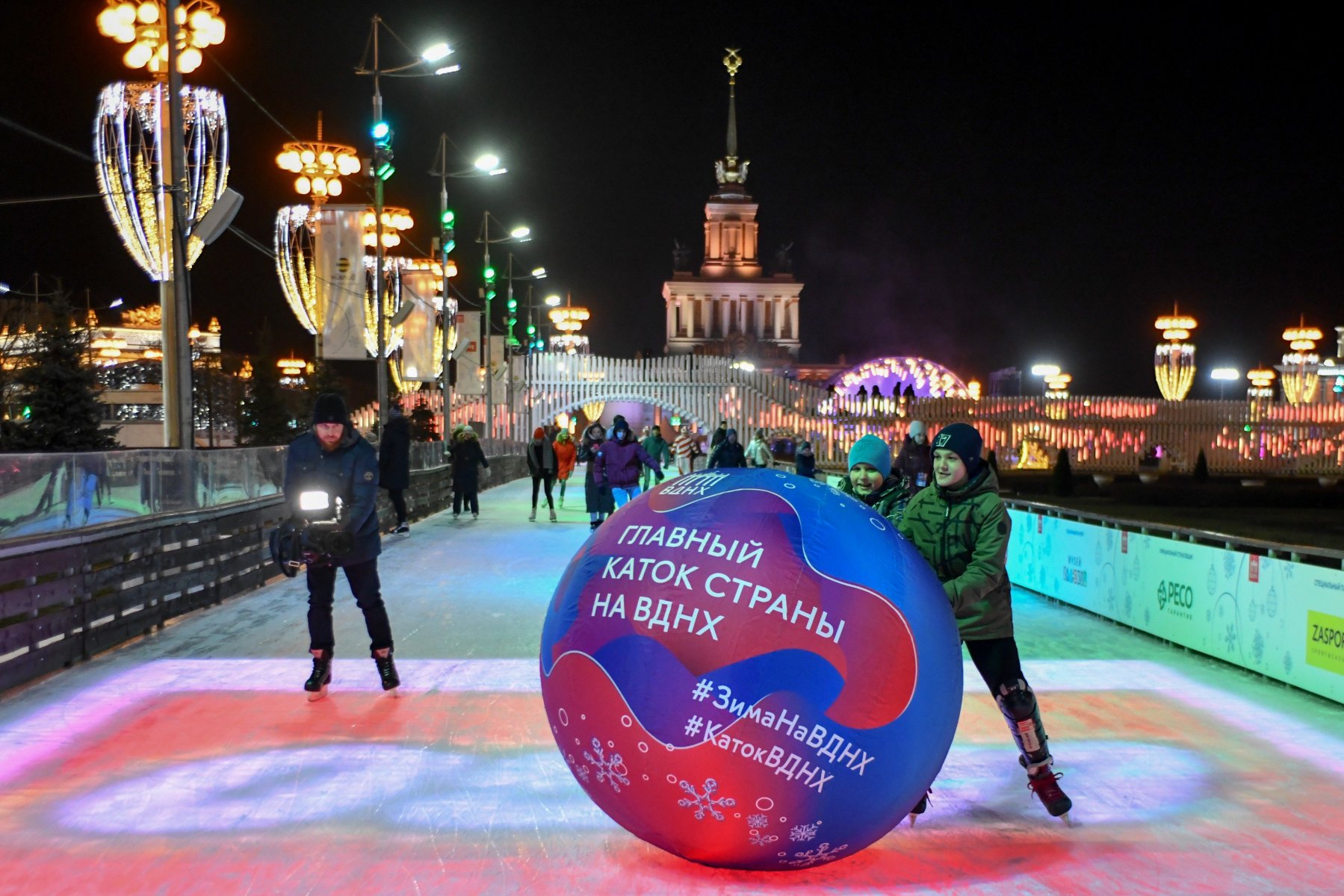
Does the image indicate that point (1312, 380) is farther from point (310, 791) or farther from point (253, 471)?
point (310, 791)

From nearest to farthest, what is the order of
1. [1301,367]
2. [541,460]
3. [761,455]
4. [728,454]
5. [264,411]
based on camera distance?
[728,454] → [541,460] → [761,455] → [264,411] → [1301,367]

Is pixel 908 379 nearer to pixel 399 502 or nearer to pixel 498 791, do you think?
pixel 399 502

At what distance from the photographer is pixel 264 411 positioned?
50750 millimetres

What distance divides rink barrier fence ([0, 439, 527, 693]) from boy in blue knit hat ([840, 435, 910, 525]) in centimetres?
356

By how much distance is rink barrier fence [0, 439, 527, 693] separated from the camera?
28.6 ft

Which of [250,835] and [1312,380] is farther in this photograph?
[1312,380]

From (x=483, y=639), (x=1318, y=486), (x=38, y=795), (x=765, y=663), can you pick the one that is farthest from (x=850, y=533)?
(x=1318, y=486)

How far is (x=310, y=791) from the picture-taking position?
608 centimetres

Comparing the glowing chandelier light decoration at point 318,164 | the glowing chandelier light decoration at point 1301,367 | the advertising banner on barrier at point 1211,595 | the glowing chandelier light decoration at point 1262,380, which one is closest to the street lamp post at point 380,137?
the glowing chandelier light decoration at point 318,164

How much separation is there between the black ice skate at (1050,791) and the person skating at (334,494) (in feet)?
13.9

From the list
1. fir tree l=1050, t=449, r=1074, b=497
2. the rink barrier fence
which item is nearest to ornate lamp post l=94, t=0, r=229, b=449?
the rink barrier fence

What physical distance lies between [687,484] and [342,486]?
3.60 m

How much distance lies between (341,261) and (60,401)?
1183cm

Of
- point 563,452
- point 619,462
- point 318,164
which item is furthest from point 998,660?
point 318,164
